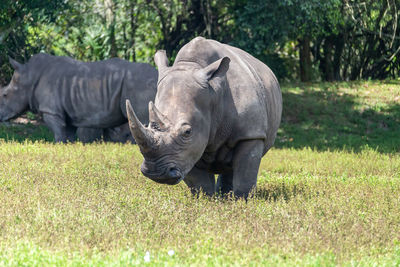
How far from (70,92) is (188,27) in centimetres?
641

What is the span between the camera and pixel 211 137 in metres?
7.03

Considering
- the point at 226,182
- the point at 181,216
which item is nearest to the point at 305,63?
the point at 226,182

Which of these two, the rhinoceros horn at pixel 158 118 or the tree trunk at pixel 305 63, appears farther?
the tree trunk at pixel 305 63

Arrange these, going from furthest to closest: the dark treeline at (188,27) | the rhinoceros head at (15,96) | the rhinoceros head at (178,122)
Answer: the dark treeline at (188,27)
the rhinoceros head at (15,96)
the rhinoceros head at (178,122)

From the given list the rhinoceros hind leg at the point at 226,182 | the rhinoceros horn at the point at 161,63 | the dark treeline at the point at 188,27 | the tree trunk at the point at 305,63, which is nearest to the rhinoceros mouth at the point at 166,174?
the rhinoceros horn at the point at 161,63

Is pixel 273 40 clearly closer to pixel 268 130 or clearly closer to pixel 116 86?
pixel 116 86

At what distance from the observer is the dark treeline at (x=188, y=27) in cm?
1633

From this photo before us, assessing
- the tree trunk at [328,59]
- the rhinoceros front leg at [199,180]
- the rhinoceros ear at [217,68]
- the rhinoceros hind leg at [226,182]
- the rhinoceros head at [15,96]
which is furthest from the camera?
the tree trunk at [328,59]

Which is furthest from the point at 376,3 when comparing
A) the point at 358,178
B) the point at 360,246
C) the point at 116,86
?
the point at 360,246

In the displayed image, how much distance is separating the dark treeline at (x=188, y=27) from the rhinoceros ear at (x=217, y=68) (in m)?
8.56

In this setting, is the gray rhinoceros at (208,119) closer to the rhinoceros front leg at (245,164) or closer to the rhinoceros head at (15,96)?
the rhinoceros front leg at (245,164)

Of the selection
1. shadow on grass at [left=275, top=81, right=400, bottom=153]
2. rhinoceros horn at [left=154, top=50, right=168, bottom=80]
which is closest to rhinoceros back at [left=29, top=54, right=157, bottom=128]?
shadow on grass at [left=275, top=81, right=400, bottom=153]

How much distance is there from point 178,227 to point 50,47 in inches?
569

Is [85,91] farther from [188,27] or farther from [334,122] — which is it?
[334,122]
